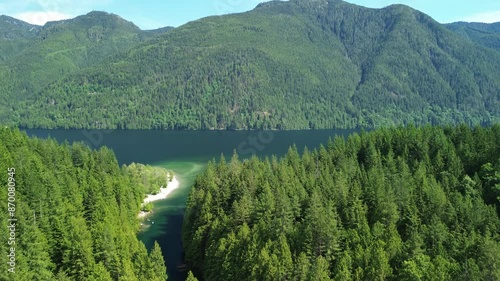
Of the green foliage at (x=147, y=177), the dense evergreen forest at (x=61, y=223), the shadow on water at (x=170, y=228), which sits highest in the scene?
the dense evergreen forest at (x=61, y=223)

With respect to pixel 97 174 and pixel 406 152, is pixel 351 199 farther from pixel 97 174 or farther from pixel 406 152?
pixel 97 174

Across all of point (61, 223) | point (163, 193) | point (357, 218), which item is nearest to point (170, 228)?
point (163, 193)

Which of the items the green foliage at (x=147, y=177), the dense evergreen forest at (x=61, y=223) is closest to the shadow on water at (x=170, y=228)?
the green foliage at (x=147, y=177)

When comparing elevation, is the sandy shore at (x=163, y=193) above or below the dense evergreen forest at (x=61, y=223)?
below

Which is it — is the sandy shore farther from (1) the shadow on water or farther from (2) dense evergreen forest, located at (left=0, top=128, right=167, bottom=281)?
(2) dense evergreen forest, located at (left=0, top=128, right=167, bottom=281)

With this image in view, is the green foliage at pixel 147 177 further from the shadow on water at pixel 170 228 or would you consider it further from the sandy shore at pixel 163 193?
the shadow on water at pixel 170 228

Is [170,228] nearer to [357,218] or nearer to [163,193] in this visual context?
[163,193]
